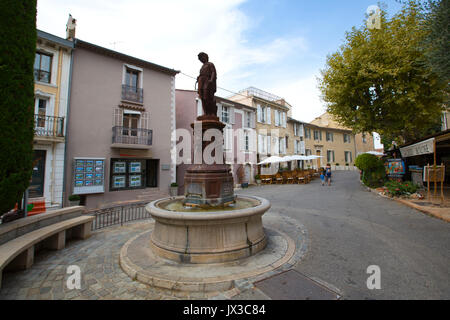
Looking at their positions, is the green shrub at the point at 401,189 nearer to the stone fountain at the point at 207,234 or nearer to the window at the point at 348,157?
the stone fountain at the point at 207,234

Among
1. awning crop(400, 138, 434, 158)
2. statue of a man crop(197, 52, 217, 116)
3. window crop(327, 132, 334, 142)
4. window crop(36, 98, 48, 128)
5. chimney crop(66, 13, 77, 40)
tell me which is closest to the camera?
statue of a man crop(197, 52, 217, 116)

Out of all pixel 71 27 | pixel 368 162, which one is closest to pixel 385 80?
pixel 368 162

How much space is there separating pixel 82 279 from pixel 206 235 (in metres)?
2.03

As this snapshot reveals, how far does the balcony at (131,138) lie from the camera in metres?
11.5

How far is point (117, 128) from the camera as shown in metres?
11.5

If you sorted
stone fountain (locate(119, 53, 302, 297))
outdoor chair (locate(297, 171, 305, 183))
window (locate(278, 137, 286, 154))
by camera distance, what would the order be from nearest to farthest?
stone fountain (locate(119, 53, 302, 297)), outdoor chair (locate(297, 171, 305, 183)), window (locate(278, 137, 286, 154))

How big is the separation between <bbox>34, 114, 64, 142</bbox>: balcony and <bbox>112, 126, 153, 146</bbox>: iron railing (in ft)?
7.93

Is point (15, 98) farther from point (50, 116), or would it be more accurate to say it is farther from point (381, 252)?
point (50, 116)

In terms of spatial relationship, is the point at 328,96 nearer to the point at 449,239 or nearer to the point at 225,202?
the point at 449,239

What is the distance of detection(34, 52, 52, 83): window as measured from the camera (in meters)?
9.65

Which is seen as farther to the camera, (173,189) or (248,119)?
(248,119)

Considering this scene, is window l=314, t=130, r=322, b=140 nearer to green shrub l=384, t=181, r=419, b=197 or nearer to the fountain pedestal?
green shrub l=384, t=181, r=419, b=197

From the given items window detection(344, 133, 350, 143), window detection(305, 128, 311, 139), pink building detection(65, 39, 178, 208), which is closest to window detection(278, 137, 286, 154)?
window detection(305, 128, 311, 139)

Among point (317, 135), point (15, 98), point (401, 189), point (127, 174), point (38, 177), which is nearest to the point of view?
point (15, 98)
